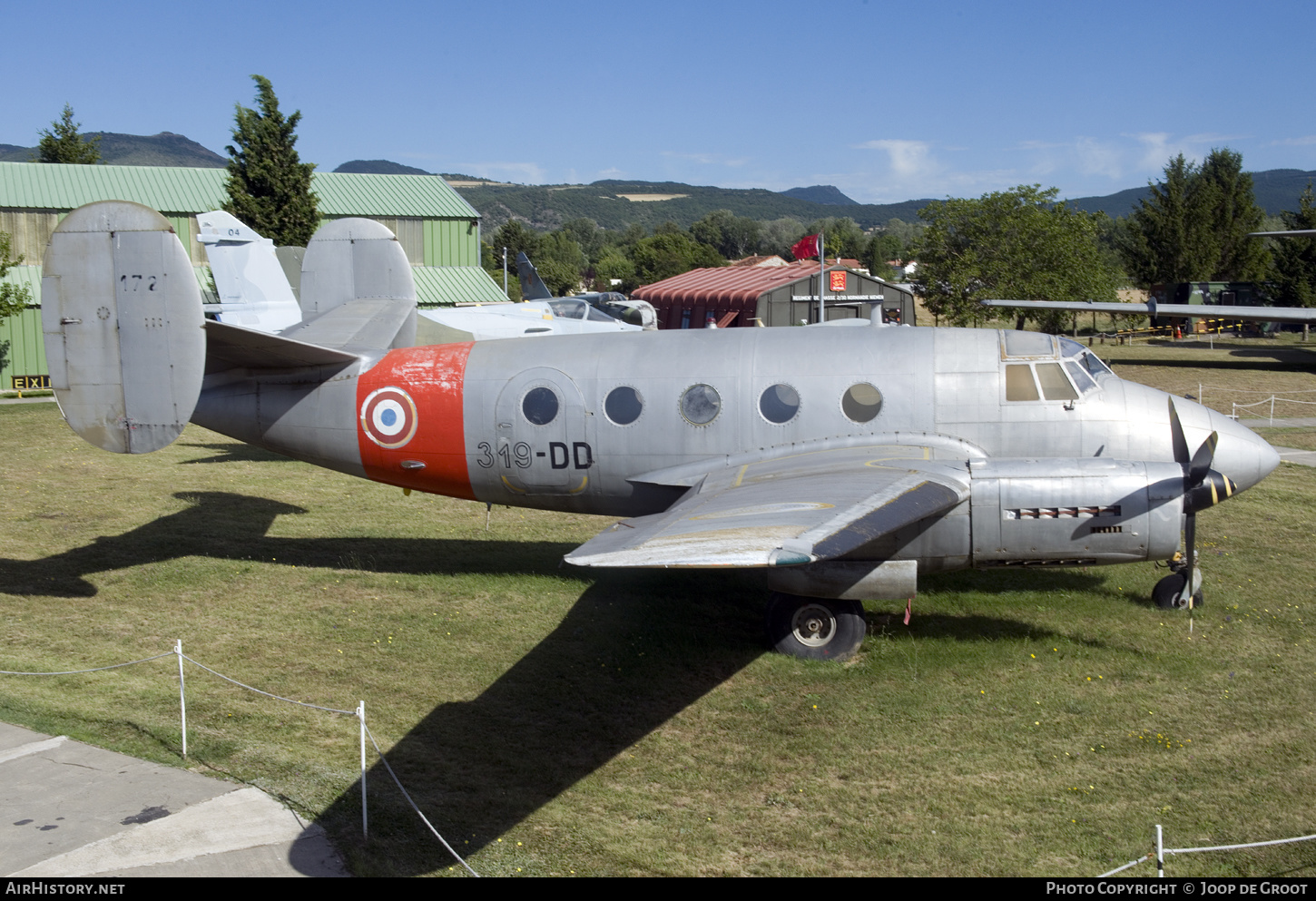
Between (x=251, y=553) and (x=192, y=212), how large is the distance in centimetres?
3536

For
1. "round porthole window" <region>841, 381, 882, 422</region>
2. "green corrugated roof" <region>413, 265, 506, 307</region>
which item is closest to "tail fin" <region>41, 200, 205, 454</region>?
"round porthole window" <region>841, 381, 882, 422</region>

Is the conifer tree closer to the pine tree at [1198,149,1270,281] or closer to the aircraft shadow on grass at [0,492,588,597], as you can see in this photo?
the pine tree at [1198,149,1270,281]

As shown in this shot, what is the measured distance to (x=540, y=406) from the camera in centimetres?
1330

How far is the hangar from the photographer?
41188mm

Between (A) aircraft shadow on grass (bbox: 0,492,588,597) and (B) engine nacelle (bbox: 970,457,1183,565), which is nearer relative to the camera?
(B) engine nacelle (bbox: 970,457,1183,565)

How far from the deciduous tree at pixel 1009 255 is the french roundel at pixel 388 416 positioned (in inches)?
1412

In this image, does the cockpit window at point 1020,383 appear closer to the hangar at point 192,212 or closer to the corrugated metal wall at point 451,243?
the hangar at point 192,212

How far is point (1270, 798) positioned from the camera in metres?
8.09

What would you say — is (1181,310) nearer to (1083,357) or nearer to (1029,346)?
(1083,357)

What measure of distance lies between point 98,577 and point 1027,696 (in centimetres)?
1319

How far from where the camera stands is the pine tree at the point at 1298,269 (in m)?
55.9

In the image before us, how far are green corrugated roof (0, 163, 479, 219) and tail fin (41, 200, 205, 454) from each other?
117ft

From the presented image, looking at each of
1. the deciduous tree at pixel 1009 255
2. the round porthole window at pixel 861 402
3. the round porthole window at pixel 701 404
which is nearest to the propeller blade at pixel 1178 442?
the round porthole window at pixel 861 402
